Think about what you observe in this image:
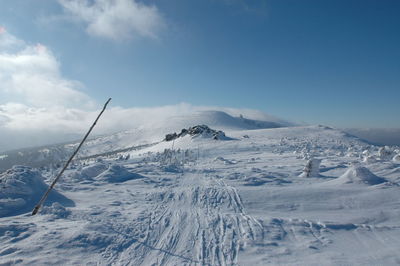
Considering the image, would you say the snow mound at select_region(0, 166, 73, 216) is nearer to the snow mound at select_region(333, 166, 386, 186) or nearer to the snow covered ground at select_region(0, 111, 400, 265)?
the snow covered ground at select_region(0, 111, 400, 265)

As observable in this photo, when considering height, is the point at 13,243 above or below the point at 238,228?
above

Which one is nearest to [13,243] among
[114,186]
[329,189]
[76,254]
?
[76,254]

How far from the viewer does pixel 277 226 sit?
769cm

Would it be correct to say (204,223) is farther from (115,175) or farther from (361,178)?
(115,175)

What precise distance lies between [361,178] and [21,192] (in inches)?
629

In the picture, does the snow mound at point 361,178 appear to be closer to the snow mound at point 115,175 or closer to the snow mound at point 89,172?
the snow mound at point 115,175

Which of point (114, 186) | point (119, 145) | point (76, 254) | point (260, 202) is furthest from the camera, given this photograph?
point (119, 145)

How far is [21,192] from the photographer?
9547 mm

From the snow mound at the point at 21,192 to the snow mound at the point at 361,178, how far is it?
13539mm

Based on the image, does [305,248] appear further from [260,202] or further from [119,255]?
[119,255]

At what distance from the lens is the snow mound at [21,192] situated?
853 centimetres

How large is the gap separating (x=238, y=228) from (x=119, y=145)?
161242 mm

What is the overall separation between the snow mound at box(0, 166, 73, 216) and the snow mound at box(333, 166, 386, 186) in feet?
44.4

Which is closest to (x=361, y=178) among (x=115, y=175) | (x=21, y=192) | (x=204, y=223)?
(x=204, y=223)
